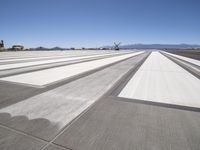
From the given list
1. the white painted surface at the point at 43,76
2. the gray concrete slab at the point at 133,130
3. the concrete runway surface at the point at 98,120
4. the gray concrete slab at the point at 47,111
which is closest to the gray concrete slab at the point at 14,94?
the concrete runway surface at the point at 98,120

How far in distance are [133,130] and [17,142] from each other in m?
1.92

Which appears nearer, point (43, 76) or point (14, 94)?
point (14, 94)

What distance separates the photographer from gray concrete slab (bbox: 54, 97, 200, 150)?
1979 mm

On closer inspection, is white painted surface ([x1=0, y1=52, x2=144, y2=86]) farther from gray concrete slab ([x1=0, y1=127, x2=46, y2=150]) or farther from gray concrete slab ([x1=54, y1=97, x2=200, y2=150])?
gray concrete slab ([x1=54, y1=97, x2=200, y2=150])

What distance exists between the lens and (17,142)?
2014 millimetres

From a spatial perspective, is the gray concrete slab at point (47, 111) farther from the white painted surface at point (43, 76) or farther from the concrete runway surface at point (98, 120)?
the white painted surface at point (43, 76)

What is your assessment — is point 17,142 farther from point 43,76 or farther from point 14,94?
point 43,76

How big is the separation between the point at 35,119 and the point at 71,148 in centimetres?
123

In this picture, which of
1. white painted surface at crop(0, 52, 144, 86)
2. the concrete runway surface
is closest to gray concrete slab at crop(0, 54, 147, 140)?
the concrete runway surface

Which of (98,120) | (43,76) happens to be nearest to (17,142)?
(98,120)

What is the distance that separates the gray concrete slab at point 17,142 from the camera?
191 centimetres

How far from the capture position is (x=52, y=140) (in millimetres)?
2062

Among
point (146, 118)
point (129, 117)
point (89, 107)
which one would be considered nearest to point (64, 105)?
point (89, 107)

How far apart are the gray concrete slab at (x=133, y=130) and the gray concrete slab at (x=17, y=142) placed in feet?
1.08
